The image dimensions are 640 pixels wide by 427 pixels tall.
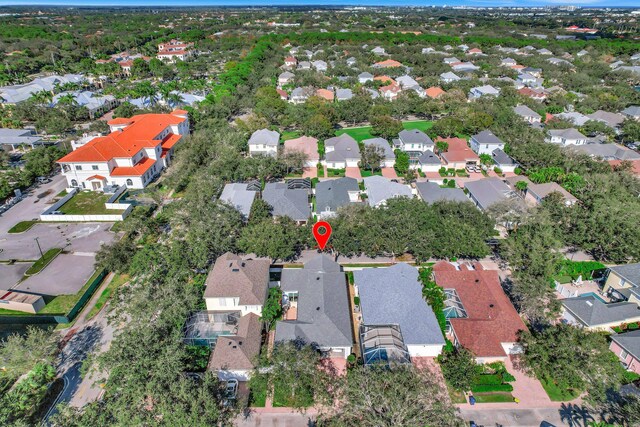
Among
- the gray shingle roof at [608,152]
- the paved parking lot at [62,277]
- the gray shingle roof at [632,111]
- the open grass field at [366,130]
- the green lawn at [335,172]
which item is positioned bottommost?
the paved parking lot at [62,277]

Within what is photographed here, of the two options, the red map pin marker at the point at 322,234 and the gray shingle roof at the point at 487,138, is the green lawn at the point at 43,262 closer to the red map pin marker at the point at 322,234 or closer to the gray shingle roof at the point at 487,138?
the red map pin marker at the point at 322,234

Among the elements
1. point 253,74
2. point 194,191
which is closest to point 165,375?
point 194,191

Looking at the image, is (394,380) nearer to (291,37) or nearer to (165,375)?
(165,375)

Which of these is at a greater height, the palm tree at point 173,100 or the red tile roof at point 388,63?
the red tile roof at point 388,63

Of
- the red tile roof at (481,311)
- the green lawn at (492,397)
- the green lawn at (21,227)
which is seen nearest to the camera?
the green lawn at (492,397)

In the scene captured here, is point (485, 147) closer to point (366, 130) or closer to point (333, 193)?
point (366, 130)

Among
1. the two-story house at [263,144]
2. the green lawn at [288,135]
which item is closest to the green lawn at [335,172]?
the two-story house at [263,144]

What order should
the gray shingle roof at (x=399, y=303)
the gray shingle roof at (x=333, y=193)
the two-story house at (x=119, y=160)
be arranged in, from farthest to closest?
the two-story house at (x=119, y=160)
the gray shingle roof at (x=333, y=193)
the gray shingle roof at (x=399, y=303)
